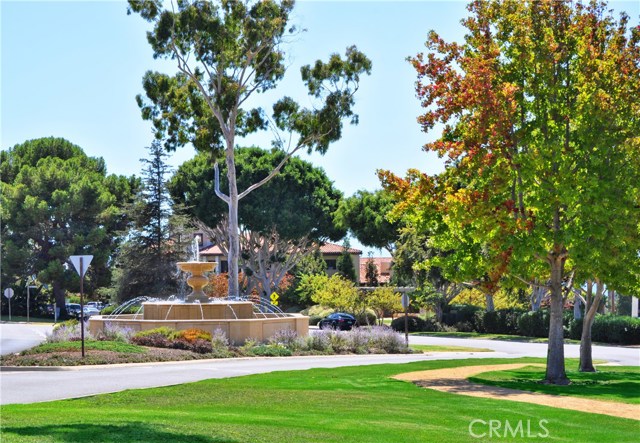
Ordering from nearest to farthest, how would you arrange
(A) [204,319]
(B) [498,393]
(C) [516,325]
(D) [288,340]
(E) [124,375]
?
(B) [498,393] < (E) [124,375] < (D) [288,340] < (A) [204,319] < (C) [516,325]

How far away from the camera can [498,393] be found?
20.4 meters

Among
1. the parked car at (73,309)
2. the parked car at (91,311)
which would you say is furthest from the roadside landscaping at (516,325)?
the parked car at (73,309)

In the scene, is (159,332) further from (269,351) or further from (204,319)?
(269,351)

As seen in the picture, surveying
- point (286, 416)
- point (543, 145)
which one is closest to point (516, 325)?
point (543, 145)

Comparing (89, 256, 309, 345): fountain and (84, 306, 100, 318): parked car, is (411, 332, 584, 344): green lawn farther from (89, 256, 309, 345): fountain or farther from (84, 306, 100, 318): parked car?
(84, 306, 100, 318): parked car

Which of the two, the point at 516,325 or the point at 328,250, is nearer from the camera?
the point at 516,325

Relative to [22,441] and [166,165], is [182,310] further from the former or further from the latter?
[166,165]

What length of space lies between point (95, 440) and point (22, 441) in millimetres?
835

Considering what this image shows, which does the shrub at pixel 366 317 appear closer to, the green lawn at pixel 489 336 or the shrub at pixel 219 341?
the green lawn at pixel 489 336

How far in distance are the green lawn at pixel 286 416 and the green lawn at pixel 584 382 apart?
3025mm

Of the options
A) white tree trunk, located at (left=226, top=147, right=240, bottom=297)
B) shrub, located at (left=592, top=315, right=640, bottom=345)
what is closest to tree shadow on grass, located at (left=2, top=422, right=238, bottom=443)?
white tree trunk, located at (left=226, top=147, right=240, bottom=297)

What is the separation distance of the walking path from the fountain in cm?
861

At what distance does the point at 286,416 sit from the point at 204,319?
19477 millimetres

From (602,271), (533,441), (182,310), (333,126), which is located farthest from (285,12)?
(533,441)
